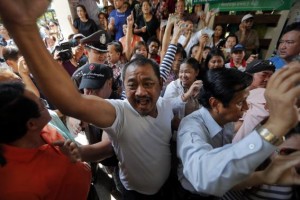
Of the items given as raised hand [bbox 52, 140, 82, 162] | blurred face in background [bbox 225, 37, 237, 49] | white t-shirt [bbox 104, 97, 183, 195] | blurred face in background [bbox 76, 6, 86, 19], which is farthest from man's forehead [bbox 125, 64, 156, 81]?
blurred face in background [bbox 76, 6, 86, 19]

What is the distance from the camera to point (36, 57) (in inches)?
27.5

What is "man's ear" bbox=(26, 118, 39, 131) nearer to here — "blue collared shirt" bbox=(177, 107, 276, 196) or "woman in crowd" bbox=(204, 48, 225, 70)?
"blue collared shirt" bbox=(177, 107, 276, 196)

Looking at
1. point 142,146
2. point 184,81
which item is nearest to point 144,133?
point 142,146

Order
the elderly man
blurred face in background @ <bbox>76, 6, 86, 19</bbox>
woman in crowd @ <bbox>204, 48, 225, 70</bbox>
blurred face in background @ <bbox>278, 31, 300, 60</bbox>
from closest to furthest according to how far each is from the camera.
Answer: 1. the elderly man
2. blurred face in background @ <bbox>278, 31, 300, 60</bbox>
3. woman in crowd @ <bbox>204, 48, 225, 70</bbox>
4. blurred face in background @ <bbox>76, 6, 86, 19</bbox>

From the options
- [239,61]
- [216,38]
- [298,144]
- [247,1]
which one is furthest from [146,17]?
[298,144]

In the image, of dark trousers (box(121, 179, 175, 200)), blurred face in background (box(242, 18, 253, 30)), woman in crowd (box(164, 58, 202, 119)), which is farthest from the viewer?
blurred face in background (box(242, 18, 253, 30))

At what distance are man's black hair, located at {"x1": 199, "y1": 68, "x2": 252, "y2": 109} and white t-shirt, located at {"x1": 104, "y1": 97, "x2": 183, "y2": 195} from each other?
31 centimetres

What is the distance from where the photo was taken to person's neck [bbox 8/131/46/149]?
1.12m

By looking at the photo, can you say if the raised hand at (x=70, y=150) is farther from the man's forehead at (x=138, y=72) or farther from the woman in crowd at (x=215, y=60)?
the woman in crowd at (x=215, y=60)

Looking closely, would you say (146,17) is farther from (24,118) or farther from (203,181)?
(203,181)

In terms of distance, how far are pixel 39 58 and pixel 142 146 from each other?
769 millimetres

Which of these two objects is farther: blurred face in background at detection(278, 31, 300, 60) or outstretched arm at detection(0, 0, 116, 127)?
blurred face in background at detection(278, 31, 300, 60)

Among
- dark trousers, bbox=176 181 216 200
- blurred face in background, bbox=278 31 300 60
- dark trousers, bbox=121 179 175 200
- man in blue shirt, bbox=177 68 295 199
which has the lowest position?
dark trousers, bbox=121 179 175 200

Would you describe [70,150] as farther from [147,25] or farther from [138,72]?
[147,25]
